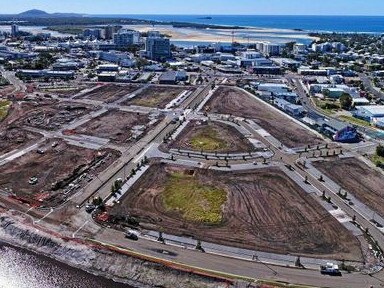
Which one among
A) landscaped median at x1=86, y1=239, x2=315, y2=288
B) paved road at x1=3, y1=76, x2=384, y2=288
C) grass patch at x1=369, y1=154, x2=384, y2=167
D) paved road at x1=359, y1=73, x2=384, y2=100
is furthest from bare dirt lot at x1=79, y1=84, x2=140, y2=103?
landscaped median at x1=86, y1=239, x2=315, y2=288

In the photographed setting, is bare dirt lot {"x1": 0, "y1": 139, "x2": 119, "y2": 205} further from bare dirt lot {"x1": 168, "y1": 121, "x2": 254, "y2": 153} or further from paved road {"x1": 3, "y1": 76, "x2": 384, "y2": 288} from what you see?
bare dirt lot {"x1": 168, "y1": 121, "x2": 254, "y2": 153}

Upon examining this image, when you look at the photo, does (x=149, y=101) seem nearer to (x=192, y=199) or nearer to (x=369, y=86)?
(x=192, y=199)

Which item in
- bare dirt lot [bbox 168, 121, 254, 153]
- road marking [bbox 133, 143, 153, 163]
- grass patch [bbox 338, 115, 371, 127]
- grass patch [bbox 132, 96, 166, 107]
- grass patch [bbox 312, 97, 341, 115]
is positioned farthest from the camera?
grass patch [bbox 132, 96, 166, 107]

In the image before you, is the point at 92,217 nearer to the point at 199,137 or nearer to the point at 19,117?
the point at 199,137

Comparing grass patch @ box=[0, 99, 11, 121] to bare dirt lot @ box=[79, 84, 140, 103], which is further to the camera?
bare dirt lot @ box=[79, 84, 140, 103]

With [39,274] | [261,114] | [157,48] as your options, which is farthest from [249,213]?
[157,48]

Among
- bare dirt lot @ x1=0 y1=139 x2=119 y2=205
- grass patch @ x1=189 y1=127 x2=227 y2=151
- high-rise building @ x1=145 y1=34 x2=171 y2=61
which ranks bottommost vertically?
bare dirt lot @ x1=0 y1=139 x2=119 y2=205
